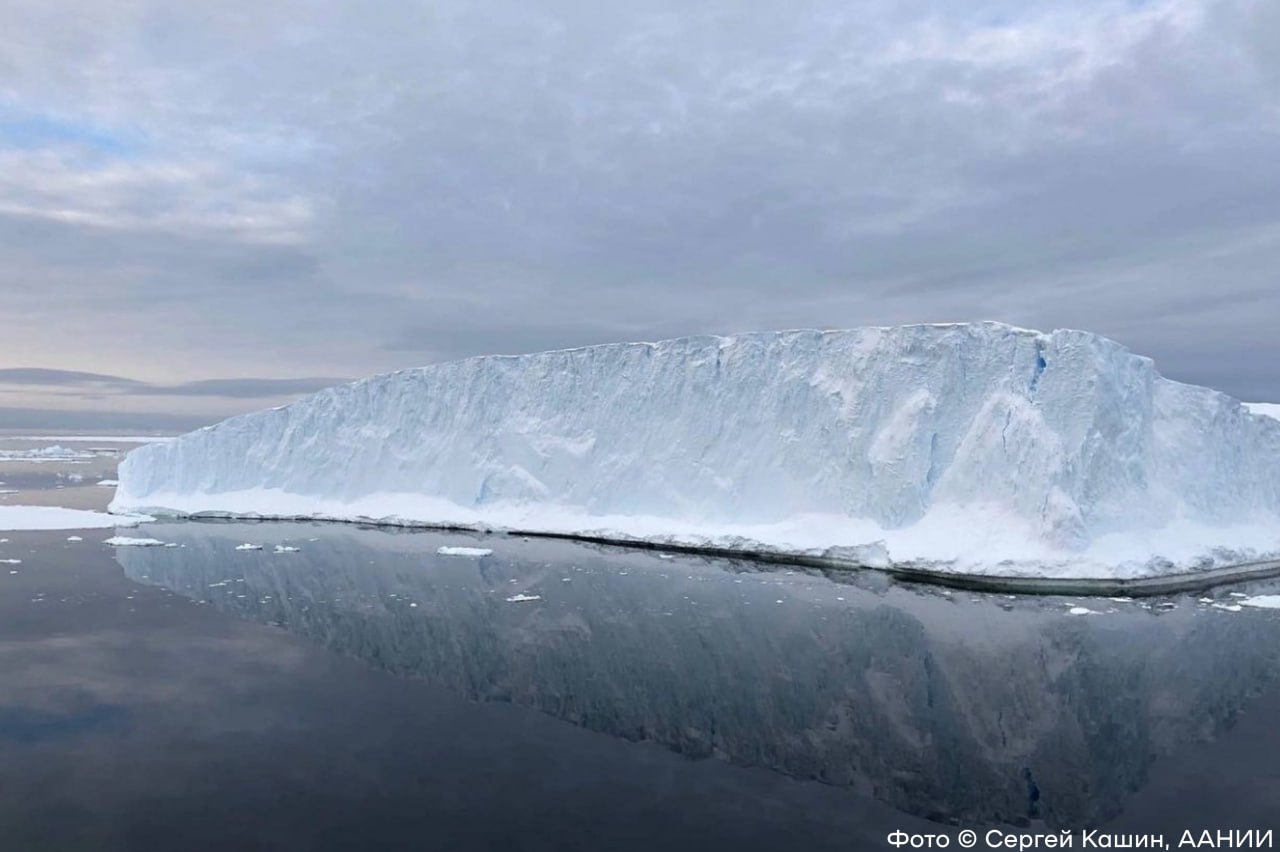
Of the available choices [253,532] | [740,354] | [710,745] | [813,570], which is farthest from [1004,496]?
[253,532]

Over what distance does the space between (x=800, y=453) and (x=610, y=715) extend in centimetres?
1407

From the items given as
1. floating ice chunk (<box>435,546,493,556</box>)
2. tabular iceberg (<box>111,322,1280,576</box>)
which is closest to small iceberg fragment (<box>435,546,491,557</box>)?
floating ice chunk (<box>435,546,493,556</box>)

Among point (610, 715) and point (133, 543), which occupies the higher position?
point (133, 543)

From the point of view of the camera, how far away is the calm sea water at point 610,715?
274 inches

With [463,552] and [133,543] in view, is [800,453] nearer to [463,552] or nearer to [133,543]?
[463,552]

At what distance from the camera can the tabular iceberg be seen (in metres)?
18.5

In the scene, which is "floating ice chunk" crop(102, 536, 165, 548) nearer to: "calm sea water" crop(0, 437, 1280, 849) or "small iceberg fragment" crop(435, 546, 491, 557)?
"calm sea water" crop(0, 437, 1280, 849)

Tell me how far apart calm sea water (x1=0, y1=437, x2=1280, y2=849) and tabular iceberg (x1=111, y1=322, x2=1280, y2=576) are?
294 centimetres

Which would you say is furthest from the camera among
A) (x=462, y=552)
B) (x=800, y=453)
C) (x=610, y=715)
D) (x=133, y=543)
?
(x=800, y=453)

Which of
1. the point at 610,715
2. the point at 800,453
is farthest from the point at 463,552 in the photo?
the point at 610,715

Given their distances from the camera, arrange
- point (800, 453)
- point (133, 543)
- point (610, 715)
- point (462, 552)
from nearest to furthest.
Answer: point (610, 715)
point (462, 552)
point (133, 543)
point (800, 453)

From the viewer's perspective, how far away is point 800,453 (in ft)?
74.1

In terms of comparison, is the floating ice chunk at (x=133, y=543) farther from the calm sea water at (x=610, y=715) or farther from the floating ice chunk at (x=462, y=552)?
the floating ice chunk at (x=462, y=552)

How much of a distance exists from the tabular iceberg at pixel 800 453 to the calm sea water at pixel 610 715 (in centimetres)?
294
